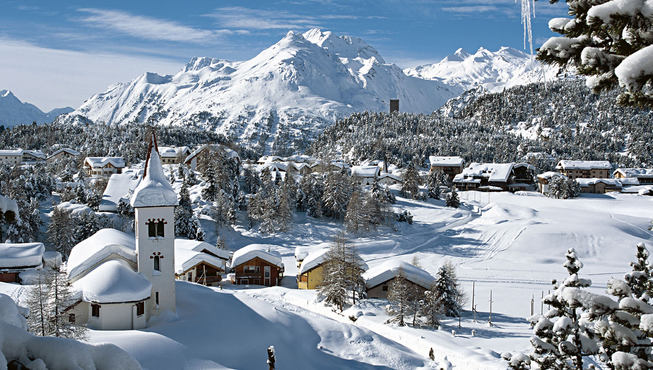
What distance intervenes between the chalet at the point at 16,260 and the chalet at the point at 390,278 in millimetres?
24522

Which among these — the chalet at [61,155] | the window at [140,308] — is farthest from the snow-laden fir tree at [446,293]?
the chalet at [61,155]

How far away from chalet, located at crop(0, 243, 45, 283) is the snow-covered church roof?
12.6 metres

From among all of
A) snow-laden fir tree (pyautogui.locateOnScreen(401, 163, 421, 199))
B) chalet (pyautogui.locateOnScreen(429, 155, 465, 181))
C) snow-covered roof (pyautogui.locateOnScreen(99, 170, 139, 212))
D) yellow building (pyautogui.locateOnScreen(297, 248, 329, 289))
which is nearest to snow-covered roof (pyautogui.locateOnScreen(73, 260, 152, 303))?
yellow building (pyautogui.locateOnScreen(297, 248, 329, 289))

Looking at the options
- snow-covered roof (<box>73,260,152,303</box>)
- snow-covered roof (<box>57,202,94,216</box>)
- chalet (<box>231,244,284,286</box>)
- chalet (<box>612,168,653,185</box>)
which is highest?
chalet (<box>612,168,653,185</box>)

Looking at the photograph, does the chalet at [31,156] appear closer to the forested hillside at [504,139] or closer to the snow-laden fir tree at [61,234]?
the snow-laden fir tree at [61,234]

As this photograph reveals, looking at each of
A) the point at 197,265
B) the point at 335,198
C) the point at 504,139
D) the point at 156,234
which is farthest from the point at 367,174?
the point at 504,139

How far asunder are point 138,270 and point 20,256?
39.5 feet

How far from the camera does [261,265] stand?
48281 millimetres

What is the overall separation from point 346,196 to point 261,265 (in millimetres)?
30826

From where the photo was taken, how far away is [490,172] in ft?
371

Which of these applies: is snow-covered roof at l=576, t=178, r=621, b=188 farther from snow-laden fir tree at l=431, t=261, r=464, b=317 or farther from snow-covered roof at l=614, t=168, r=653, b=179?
snow-laden fir tree at l=431, t=261, r=464, b=317

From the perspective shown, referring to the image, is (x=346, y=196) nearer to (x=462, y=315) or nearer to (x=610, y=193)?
(x=462, y=315)

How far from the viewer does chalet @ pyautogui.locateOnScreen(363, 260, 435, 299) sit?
4009cm

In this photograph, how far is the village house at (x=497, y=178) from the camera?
109688mm
